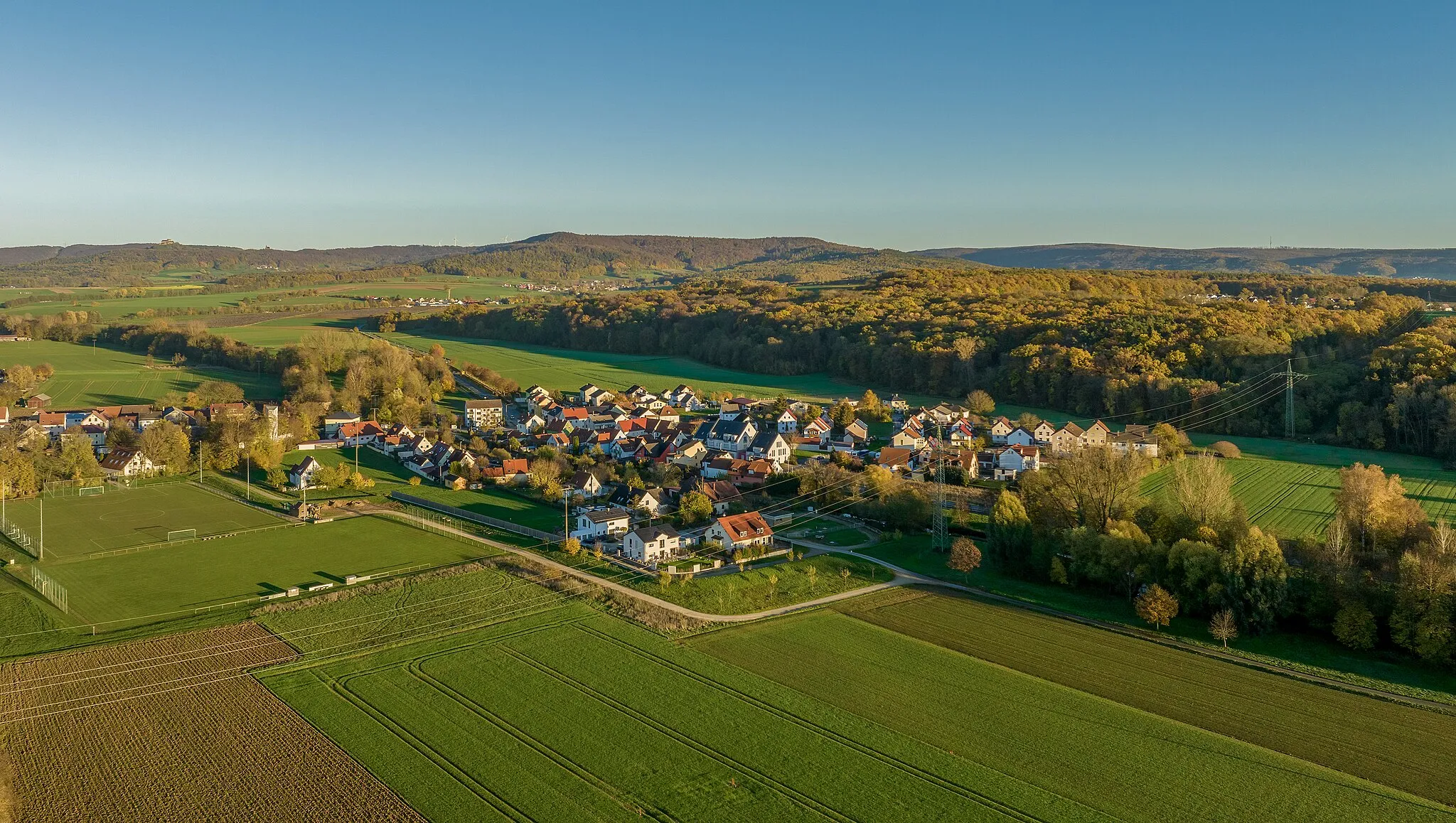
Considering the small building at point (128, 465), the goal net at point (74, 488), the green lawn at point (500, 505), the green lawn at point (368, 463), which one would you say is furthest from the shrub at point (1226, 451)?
the goal net at point (74, 488)

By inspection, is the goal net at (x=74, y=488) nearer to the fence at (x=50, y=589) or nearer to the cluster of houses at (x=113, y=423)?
the cluster of houses at (x=113, y=423)

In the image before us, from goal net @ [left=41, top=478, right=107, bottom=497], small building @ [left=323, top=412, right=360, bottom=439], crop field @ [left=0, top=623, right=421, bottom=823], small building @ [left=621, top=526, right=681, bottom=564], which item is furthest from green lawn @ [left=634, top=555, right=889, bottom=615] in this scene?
small building @ [left=323, top=412, right=360, bottom=439]

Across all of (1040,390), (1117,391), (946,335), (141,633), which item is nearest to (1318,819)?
(141,633)

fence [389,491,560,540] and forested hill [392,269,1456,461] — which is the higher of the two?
forested hill [392,269,1456,461]

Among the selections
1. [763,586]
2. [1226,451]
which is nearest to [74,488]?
[763,586]

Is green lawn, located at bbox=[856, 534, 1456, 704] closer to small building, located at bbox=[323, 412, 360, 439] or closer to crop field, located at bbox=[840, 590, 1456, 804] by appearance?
crop field, located at bbox=[840, 590, 1456, 804]

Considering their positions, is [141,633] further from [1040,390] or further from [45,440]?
[1040,390]

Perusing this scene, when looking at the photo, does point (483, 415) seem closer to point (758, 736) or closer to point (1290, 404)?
point (758, 736)
